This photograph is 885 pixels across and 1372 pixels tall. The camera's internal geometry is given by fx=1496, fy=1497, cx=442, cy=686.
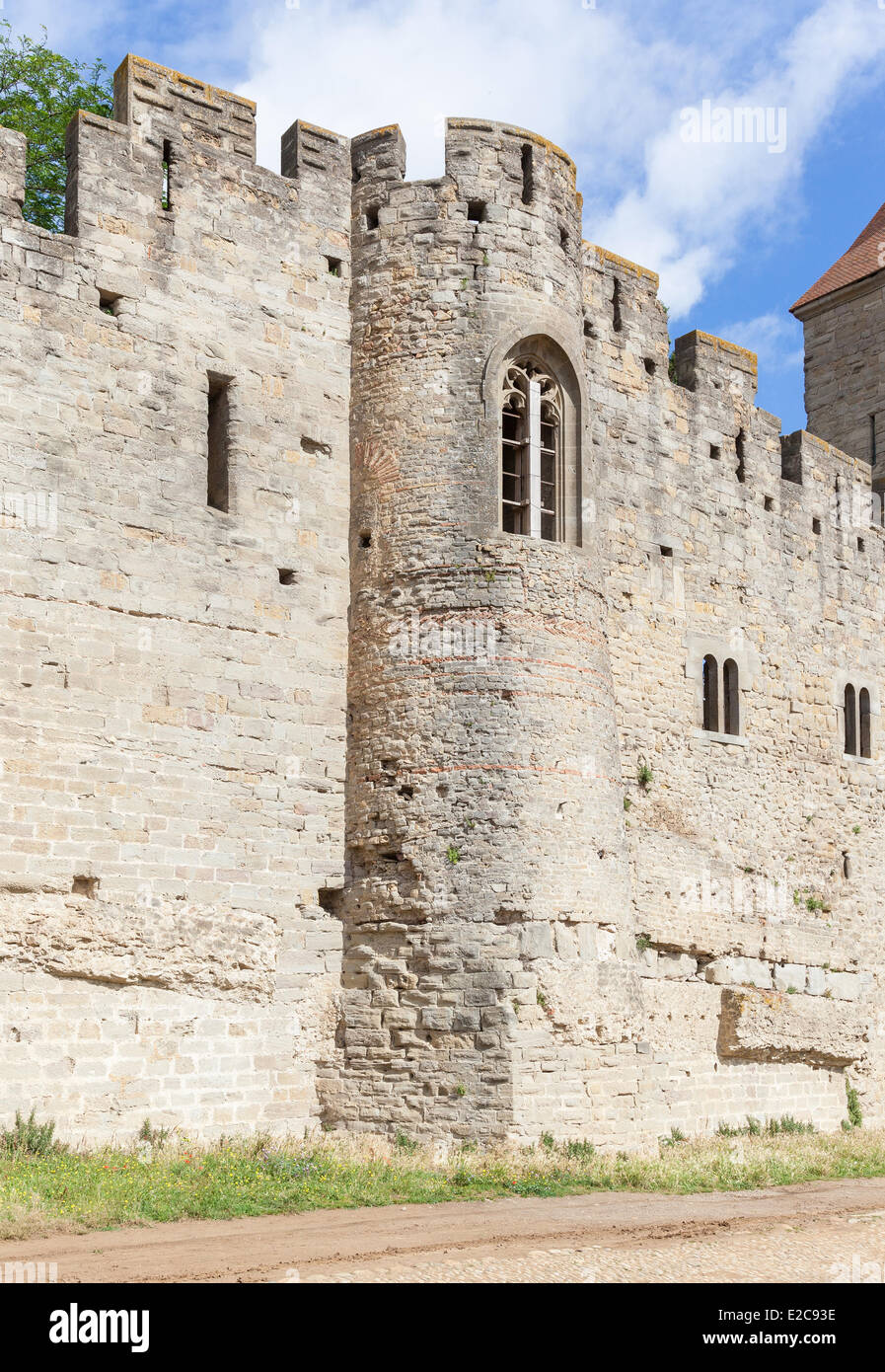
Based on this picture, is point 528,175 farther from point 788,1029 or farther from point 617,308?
point 788,1029

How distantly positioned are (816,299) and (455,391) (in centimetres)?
1081

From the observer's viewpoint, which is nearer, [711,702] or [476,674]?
[476,674]

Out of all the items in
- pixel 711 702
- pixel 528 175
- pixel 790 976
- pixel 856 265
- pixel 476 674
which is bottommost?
pixel 790 976

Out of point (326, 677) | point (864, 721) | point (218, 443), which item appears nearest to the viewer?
point (218, 443)

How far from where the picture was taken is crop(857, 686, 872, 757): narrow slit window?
19.0m

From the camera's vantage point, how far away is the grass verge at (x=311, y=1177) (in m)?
9.29

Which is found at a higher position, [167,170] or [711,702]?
[167,170]

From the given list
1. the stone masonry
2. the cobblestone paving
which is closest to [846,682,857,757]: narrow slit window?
the stone masonry

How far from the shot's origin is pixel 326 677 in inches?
524

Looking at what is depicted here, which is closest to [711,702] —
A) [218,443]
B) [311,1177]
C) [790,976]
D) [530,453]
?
[790,976]

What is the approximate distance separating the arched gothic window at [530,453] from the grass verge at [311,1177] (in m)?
5.52

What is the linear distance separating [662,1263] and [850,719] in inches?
461

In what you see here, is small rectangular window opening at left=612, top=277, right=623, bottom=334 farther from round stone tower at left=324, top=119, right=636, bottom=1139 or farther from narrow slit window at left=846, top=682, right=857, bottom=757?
narrow slit window at left=846, top=682, right=857, bottom=757

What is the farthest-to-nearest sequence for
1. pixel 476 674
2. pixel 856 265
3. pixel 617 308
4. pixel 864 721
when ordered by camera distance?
pixel 856 265
pixel 864 721
pixel 617 308
pixel 476 674
